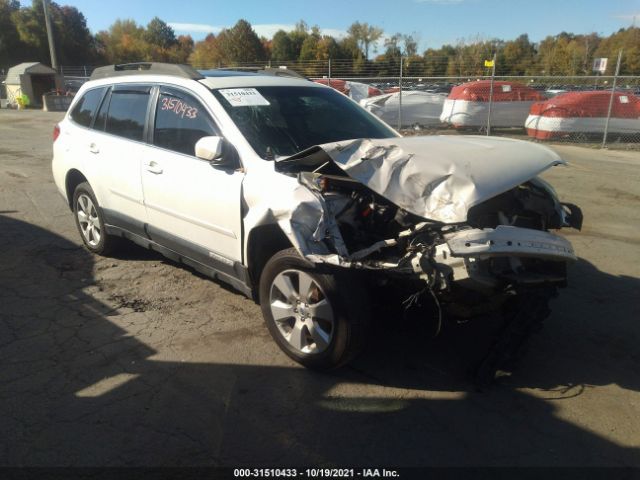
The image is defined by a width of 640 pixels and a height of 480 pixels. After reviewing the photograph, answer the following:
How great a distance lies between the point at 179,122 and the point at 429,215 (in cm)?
235

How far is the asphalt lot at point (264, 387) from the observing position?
269cm

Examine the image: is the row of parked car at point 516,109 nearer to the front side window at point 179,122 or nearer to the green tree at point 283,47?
the front side window at point 179,122

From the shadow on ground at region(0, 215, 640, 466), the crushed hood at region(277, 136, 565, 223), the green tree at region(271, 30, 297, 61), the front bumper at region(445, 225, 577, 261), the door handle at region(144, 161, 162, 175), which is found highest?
the green tree at region(271, 30, 297, 61)

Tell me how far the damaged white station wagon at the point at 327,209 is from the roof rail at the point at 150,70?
0.08ft

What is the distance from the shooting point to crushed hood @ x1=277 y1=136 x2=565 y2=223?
9.36ft

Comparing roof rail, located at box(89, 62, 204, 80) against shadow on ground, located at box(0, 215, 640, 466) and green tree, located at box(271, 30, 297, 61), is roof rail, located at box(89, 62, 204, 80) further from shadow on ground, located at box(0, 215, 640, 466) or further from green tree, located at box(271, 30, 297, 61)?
green tree, located at box(271, 30, 297, 61)

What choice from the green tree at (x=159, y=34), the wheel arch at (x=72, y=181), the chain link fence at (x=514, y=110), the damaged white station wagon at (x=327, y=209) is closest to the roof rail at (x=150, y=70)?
the damaged white station wagon at (x=327, y=209)

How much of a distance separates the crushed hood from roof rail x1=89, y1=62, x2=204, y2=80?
1.52 m

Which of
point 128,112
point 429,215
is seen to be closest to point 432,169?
point 429,215

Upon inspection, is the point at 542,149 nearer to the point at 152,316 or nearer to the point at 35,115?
the point at 152,316

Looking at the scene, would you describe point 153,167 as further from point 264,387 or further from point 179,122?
point 264,387

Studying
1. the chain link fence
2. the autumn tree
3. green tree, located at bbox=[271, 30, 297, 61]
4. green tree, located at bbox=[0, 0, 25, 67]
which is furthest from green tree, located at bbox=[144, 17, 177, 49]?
the chain link fence

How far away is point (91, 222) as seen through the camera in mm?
5496

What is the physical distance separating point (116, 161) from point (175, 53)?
74.9m
